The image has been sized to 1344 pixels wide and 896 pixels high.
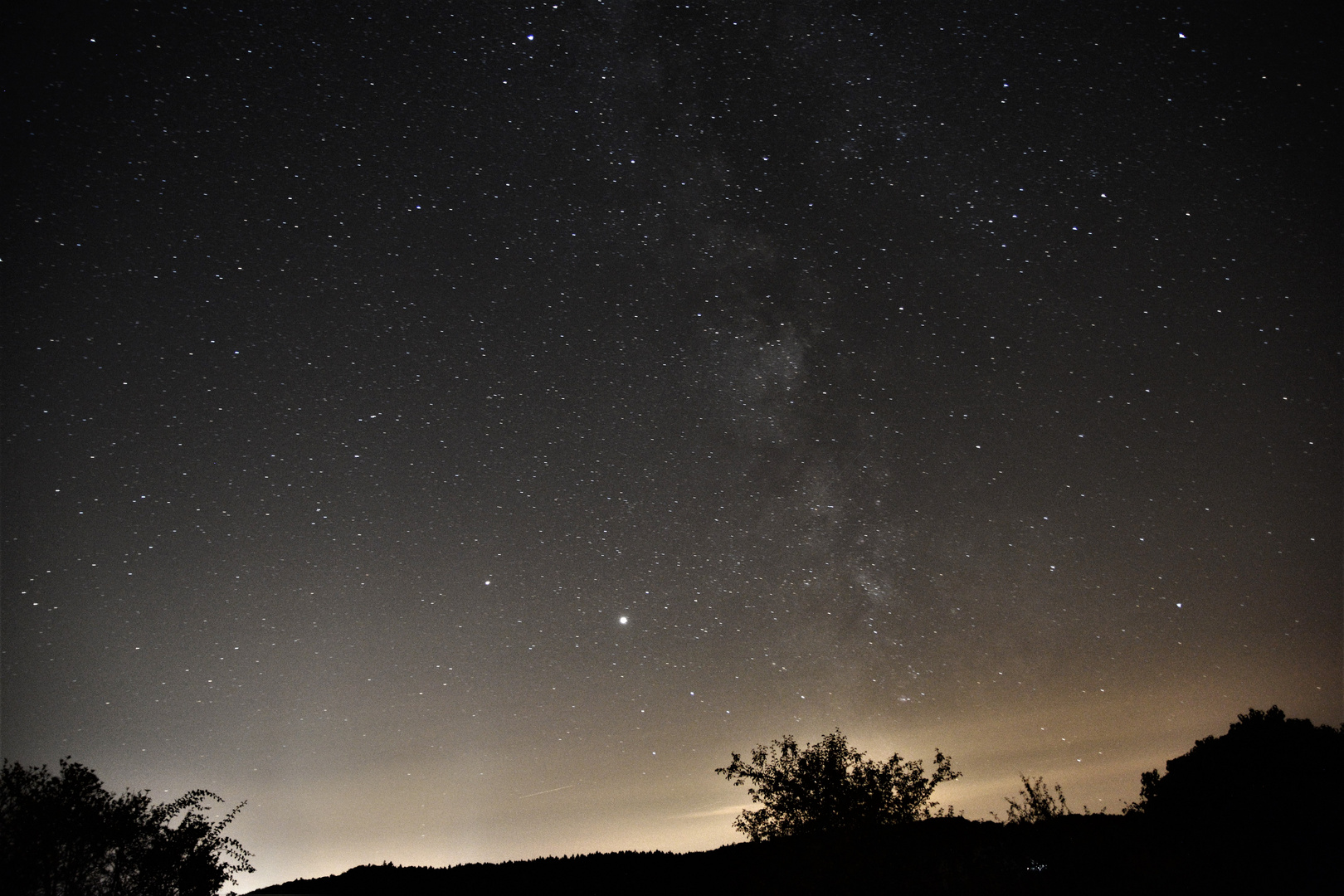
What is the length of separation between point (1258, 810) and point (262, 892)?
2429cm

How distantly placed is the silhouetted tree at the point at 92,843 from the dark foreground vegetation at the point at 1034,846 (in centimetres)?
304

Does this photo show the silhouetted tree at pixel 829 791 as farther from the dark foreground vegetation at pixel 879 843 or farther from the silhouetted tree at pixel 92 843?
the silhouetted tree at pixel 92 843

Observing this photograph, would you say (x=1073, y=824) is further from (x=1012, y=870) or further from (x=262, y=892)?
(x=262, y=892)

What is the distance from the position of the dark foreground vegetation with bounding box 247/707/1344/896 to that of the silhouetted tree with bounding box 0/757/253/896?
3.04 meters

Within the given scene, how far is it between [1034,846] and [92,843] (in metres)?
21.1

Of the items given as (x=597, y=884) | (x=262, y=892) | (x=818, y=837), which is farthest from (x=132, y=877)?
A: (x=818, y=837)

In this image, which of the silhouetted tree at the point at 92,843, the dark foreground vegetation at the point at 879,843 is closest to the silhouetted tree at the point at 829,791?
the dark foreground vegetation at the point at 879,843

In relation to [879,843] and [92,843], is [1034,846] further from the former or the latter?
[92,843]

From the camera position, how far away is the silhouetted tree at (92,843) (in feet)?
50.3

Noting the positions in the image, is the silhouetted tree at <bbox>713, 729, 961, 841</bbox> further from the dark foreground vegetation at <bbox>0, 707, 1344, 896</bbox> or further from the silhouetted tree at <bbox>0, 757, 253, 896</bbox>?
the silhouetted tree at <bbox>0, 757, 253, 896</bbox>

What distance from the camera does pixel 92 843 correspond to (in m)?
16.5

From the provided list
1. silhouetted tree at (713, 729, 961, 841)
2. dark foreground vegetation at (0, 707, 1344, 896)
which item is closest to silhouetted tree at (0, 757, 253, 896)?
dark foreground vegetation at (0, 707, 1344, 896)

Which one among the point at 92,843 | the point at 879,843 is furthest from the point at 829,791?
the point at 92,843

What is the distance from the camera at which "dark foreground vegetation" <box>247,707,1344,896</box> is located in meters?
12.8
